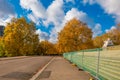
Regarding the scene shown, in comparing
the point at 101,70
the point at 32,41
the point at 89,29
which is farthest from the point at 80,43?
the point at 101,70

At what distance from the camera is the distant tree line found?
79.5 m

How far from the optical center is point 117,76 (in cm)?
922

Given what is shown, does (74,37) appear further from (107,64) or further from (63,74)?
(107,64)

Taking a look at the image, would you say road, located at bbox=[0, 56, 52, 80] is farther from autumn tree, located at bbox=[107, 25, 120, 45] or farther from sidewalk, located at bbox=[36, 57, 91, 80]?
autumn tree, located at bbox=[107, 25, 120, 45]

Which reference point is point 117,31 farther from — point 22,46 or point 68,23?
point 22,46

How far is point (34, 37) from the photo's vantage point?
98938 millimetres

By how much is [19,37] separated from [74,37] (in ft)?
71.0

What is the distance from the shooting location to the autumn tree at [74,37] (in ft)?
258

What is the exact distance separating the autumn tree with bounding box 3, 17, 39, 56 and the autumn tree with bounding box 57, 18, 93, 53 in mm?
18046

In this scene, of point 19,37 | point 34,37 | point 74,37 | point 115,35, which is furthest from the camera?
point 115,35

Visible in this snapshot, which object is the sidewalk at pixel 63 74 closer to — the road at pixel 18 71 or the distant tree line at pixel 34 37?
the road at pixel 18 71

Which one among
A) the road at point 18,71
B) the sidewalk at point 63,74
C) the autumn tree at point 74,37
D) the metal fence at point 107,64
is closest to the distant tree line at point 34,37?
the autumn tree at point 74,37

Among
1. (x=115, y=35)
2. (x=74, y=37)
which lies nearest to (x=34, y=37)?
(x=74, y=37)

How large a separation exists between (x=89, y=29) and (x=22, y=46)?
980 inches
